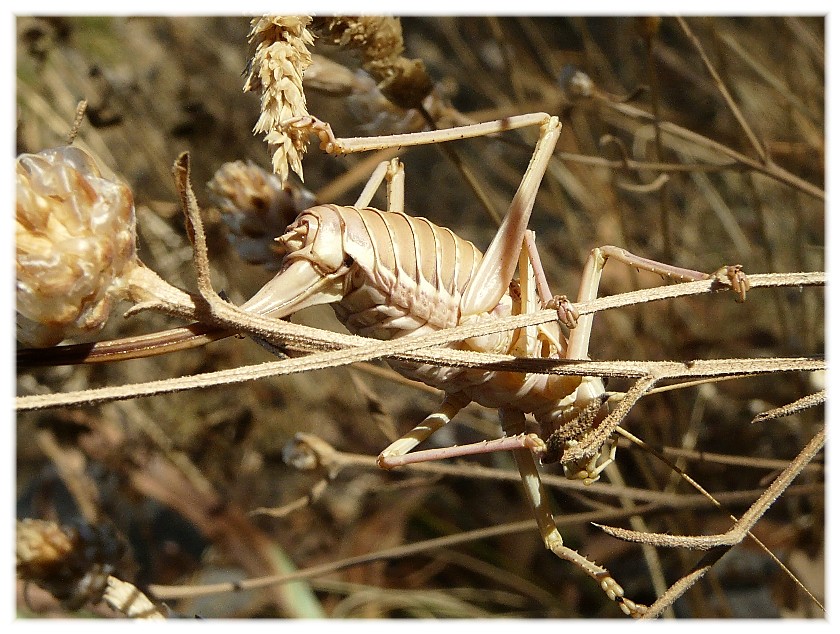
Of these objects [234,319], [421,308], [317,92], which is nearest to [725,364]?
[421,308]

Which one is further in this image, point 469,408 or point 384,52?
point 469,408

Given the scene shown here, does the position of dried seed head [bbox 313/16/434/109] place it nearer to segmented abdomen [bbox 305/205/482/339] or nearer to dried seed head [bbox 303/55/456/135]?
dried seed head [bbox 303/55/456/135]

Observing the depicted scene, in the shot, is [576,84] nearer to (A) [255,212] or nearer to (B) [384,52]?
(B) [384,52]

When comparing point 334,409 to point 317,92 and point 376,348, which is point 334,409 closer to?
point 317,92

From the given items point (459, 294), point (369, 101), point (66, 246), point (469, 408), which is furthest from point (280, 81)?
point (469, 408)

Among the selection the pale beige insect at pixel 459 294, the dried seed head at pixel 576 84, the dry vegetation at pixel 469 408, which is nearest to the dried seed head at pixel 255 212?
the pale beige insect at pixel 459 294

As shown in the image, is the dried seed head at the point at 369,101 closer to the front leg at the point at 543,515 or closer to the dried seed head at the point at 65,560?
the front leg at the point at 543,515
